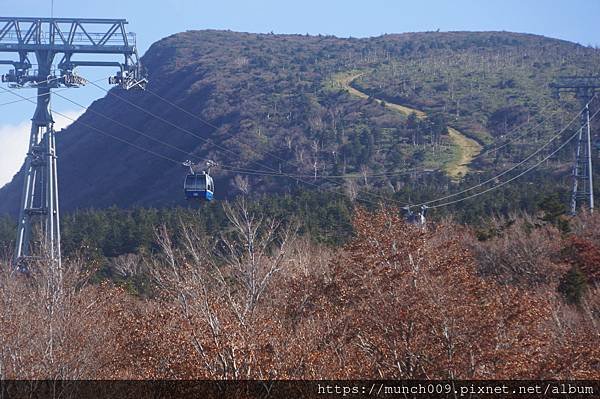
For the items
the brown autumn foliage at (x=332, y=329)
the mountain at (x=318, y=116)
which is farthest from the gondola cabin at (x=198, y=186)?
the mountain at (x=318, y=116)

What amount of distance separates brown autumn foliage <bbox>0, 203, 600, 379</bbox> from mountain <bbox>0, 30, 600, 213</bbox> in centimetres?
4796

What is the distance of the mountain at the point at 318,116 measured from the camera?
7819 centimetres

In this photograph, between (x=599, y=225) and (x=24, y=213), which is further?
(x=599, y=225)

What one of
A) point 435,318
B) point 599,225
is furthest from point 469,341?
point 599,225

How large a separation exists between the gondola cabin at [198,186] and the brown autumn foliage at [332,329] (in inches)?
385

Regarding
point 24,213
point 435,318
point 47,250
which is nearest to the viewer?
point 435,318

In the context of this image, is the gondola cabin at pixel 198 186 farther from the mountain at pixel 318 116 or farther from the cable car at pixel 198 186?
the mountain at pixel 318 116

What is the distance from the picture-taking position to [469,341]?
627 inches

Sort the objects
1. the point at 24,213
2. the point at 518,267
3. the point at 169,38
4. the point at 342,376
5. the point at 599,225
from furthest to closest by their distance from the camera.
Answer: the point at 169,38 → the point at 599,225 → the point at 518,267 → the point at 24,213 → the point at 342,376

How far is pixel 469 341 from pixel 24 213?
1954 centimetres

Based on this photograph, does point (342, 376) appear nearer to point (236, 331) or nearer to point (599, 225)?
point (236, 331)

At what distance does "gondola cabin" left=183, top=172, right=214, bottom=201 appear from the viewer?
3250 cm

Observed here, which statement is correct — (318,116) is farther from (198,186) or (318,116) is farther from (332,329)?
(332,329)

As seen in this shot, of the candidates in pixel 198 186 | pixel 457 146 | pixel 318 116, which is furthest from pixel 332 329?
pixel 318 116
